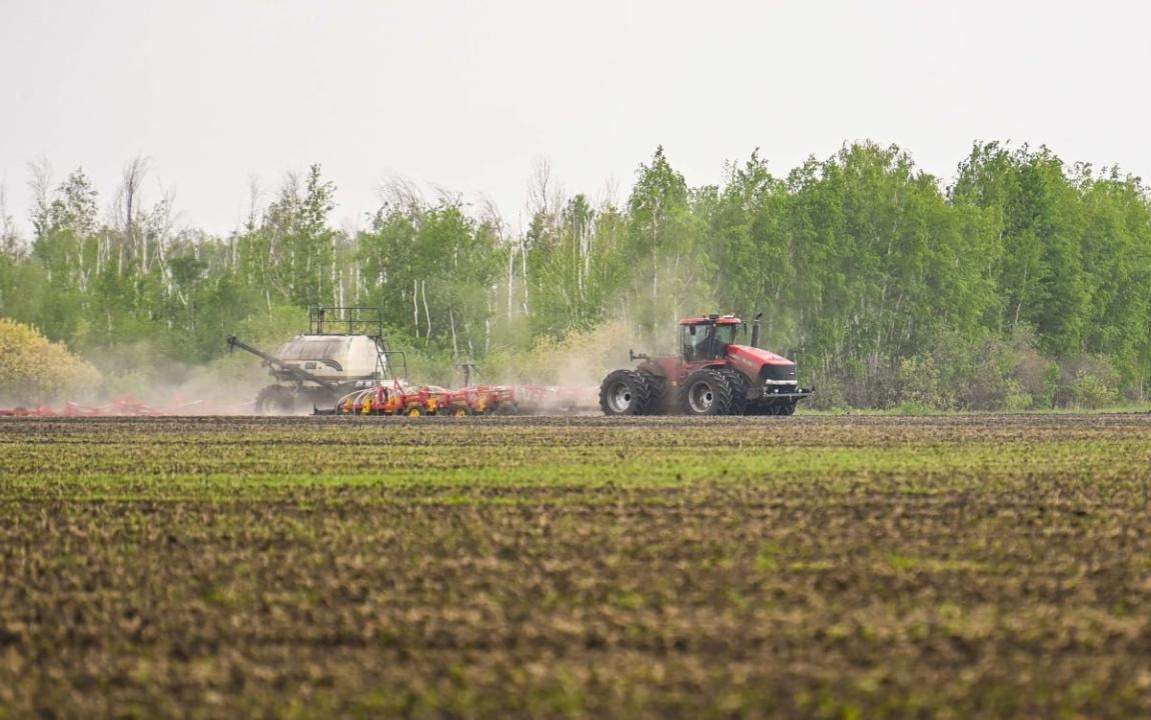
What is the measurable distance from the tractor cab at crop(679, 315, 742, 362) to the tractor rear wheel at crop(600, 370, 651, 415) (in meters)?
1.37

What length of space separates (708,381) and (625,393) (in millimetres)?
2429

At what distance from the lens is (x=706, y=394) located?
1690 inches

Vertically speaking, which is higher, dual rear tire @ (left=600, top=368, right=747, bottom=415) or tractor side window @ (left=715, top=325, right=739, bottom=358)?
tractor side window @ (left=715, top=325, right=739, bottom=358)

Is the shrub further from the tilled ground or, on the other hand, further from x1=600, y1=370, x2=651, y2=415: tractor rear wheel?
the tilled ground

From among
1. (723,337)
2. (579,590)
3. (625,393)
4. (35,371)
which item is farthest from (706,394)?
(579,590)

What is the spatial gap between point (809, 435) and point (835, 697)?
23.8 metres

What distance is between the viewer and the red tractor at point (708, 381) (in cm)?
4225

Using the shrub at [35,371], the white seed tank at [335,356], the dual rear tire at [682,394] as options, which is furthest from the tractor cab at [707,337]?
the shrub at [35,371]

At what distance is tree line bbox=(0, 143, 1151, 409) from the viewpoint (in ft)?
232

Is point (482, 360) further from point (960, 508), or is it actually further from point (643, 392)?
point (960, 508)

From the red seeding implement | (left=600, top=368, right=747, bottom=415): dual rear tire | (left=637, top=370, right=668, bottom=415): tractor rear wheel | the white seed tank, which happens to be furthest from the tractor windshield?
the white seed tank

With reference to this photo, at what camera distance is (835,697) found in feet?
28.3

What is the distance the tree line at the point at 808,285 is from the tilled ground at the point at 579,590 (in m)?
46.4

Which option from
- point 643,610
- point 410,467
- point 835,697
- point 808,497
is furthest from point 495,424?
point 835,697
